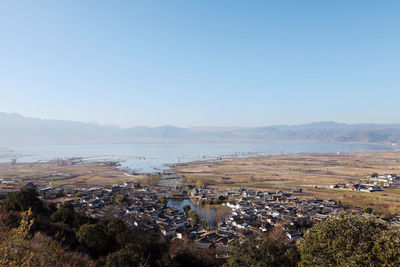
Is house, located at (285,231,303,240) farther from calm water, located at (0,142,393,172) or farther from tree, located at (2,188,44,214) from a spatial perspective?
calm water, located at (0,142,393,172)

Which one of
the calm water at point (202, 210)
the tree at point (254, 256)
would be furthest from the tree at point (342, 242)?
the calm water at point (202, 210)

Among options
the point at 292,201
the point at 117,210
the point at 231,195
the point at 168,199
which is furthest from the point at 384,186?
the point at 117,210

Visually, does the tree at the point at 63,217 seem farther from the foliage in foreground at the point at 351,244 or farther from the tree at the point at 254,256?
the foliage in foreground at the point at 351,244

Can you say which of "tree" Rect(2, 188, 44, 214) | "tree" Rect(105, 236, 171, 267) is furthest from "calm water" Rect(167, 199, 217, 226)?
"tree" Rect(2, 188, 44, 214)

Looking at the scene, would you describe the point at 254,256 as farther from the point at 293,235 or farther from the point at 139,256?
the point at 293,235

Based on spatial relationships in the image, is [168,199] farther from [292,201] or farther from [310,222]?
[310,222]
